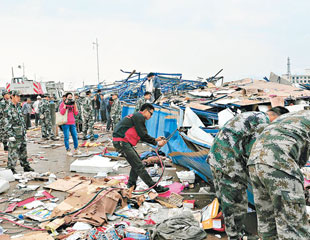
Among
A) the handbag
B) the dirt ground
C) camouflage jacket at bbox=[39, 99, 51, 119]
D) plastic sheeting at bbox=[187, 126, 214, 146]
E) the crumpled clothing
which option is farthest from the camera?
camouflage jacket at bbox=[39, 99, 51, 119]

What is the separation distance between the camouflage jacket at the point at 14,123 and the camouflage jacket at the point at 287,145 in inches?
218

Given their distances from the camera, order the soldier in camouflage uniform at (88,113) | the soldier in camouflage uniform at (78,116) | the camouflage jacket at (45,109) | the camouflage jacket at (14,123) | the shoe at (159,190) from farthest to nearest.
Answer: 1. the soldier in camouflage uniform at (78,116)
2. the camouflage jacket at (45,109)
3. the soldier in camouflage uniform at (88,113)
4. the camouflage jacket at (14,123)
5. the shoe at (159,190)

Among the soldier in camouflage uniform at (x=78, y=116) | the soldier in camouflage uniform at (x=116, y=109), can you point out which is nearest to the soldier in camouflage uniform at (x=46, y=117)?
the soldier in camouflage uniform at (x=78, y=116)

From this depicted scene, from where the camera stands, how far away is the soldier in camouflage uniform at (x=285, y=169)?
7.24 feet

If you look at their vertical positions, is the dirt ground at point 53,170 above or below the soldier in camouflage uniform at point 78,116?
below

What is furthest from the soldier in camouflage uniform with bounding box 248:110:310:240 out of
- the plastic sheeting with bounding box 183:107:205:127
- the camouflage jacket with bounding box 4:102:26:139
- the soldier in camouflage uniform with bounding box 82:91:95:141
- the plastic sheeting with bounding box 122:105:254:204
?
the soldier in camouflage uniform with bounding box 82:91:95:141

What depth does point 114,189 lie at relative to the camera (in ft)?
14.9

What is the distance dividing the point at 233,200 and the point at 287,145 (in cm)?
109

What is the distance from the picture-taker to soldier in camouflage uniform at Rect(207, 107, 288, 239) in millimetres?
2984

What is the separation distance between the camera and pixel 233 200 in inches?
121

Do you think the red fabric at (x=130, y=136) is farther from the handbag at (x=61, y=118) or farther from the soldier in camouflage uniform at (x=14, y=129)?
the handbag at (x=61, y=118)

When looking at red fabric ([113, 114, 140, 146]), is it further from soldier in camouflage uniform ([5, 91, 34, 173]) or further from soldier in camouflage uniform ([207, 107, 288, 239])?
soldier in camouflage uniform ([5, 91, 34, 173])

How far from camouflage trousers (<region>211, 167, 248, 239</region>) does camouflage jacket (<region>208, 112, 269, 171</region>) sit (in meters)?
0.13

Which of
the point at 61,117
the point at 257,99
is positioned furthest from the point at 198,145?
the point at 61,117
